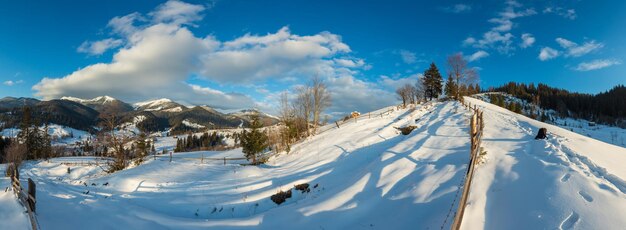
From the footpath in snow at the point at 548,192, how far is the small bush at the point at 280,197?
867 cm

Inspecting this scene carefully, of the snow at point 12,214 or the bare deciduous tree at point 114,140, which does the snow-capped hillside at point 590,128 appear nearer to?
the snow at point 12,214

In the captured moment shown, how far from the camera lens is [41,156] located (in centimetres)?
6831

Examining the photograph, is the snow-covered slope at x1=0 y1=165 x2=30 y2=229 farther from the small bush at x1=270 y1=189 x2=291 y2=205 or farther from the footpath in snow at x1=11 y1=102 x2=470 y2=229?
the small bush at x1=270 y1=189 x2=291 y2=205

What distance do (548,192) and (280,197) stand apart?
35.3 ft

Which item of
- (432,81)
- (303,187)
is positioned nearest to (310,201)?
(303,187)

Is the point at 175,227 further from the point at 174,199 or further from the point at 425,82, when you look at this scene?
the point at 425,82

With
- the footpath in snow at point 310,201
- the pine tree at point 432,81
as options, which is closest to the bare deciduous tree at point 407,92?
the pine tree at point 432,81

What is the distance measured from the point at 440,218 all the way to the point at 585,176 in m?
4.15

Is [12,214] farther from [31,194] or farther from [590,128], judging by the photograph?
[590,128]

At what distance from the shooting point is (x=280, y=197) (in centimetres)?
1484

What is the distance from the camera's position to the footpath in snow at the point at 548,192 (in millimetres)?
6125

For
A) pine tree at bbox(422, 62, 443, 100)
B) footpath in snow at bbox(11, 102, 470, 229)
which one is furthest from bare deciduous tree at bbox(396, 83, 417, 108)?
footpath in snow at bbox(11, 102, 470, 229)

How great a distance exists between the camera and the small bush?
47.8 feet

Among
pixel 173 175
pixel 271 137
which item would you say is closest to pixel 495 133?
A: pixel 173 175
